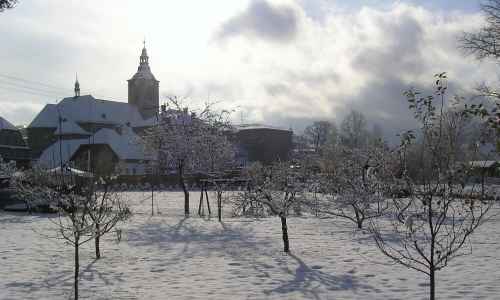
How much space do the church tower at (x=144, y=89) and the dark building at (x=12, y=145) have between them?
3233cm

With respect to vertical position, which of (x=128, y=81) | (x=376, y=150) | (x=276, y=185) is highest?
(x=128, y=81)

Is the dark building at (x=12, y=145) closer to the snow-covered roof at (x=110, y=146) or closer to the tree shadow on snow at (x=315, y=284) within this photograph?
the snow-covered roof at (x=110, y=146)

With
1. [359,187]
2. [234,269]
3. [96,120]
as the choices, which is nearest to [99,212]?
[234,269]

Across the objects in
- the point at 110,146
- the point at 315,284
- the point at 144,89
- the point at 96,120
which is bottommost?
the point at 315,284

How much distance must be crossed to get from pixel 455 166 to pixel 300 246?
646cm

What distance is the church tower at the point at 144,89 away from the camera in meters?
92.4

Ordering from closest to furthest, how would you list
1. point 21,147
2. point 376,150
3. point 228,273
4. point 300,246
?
point 228,273
point 300,246
point 376,150
point 21,147

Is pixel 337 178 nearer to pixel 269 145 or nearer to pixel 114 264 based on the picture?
pixel 114 264

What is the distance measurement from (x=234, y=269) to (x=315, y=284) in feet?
5.93

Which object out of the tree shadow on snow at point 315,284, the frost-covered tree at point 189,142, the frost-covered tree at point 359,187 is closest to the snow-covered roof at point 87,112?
the frost-covered tree at point 189,142

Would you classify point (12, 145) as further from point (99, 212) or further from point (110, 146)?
point (99, 212)

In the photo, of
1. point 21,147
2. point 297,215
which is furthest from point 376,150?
point 21,147

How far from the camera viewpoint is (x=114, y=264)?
10109 millimetres

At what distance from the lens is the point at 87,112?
81438mm
